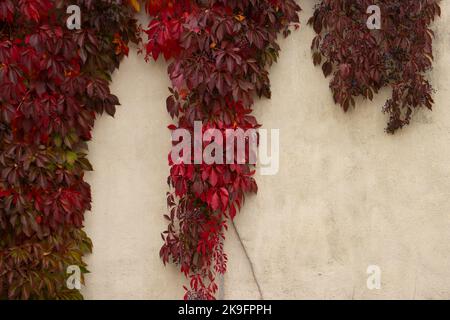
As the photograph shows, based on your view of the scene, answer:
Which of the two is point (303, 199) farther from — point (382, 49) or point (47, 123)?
point (47, 123)

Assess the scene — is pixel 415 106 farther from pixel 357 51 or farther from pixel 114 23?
pixel 114 23

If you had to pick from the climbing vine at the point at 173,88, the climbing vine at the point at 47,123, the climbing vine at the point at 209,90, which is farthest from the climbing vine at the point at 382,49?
the climbing vine at the point at 47,123

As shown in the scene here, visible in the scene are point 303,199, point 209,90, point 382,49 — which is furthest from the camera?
point 303,199

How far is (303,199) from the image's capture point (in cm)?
331

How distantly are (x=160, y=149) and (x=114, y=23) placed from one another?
711 mm

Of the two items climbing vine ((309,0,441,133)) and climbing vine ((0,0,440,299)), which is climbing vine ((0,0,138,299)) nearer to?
climbing vine ((0,0,440,299))

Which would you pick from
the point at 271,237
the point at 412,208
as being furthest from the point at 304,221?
the point at 412,208

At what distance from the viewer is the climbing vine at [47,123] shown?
3010 mm

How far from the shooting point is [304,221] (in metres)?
3.31

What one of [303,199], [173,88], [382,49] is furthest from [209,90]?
[382,49]

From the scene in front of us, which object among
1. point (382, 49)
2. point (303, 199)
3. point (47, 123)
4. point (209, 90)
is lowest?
point (303, 199)

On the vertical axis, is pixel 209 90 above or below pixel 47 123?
above

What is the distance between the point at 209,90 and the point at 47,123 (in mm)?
845

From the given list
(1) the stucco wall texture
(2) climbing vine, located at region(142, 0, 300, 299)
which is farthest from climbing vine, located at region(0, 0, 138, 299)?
(2) climbing vine, located at region(142, 0, 300, 299)
